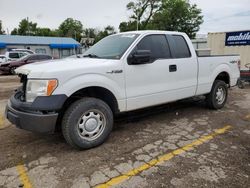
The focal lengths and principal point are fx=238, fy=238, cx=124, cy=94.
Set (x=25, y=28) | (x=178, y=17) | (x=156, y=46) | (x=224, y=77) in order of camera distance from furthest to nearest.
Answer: (x=25, y=28) < (x=178, y=17) < (x=224, y=77) < (x=156, y=46)

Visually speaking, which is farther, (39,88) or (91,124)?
(91,124)

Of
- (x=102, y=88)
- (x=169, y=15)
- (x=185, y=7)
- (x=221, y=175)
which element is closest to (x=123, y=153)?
(x=102, y=88)

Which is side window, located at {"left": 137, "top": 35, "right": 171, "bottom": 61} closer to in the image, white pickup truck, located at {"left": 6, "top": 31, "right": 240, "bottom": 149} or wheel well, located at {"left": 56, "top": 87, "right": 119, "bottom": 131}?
white pickup truck, located at {"left": 6, "top": 31, "right": 240, "bottom": 149}

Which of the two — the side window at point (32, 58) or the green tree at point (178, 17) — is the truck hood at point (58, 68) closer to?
the side window at point (32, 58)

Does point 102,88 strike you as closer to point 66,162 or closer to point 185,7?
point 66,162

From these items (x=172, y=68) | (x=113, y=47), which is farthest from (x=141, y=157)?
(x=113, y=47)

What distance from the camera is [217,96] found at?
620cm

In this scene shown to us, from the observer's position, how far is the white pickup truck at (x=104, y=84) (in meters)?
3.41

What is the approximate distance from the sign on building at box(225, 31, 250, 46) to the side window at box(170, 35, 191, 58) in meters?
8.10

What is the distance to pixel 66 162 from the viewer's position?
11.4 ft

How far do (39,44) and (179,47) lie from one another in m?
38.0

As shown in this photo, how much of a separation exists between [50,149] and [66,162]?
60 centimetres

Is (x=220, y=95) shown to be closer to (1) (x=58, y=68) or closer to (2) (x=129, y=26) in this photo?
(1) (x=58, y=68)

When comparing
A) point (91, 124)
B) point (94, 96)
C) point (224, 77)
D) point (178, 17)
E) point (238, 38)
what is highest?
point (178, 17)
